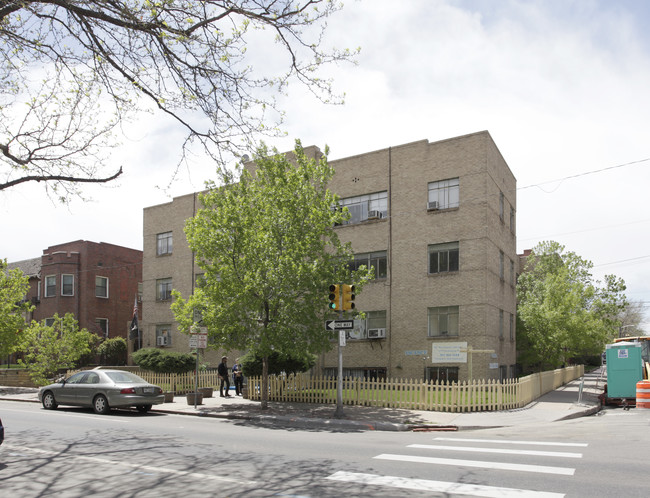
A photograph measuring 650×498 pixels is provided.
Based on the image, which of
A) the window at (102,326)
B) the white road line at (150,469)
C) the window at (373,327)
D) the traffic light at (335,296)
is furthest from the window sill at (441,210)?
the window at (102,326)

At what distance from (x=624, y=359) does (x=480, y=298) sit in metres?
5.83

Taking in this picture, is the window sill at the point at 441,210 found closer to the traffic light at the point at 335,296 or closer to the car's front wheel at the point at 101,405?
the traffic light at the point at 335,296

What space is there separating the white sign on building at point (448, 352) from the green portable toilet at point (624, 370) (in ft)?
18.3

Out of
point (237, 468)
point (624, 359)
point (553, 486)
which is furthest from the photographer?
point (624, 359)

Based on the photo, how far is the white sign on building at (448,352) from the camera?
24.6m

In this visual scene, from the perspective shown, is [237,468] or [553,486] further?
[237,468]

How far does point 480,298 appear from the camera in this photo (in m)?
24.5

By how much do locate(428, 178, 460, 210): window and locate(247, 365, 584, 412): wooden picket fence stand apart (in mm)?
8224

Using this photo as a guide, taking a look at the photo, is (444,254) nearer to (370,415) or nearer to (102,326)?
(370,415)

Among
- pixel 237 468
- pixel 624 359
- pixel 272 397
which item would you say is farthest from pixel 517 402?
pixel 237 468

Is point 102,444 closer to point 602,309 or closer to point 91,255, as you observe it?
point 91,255

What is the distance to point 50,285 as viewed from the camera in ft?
138

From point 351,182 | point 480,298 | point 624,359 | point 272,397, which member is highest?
point 351,182

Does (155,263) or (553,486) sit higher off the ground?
(155,263)
